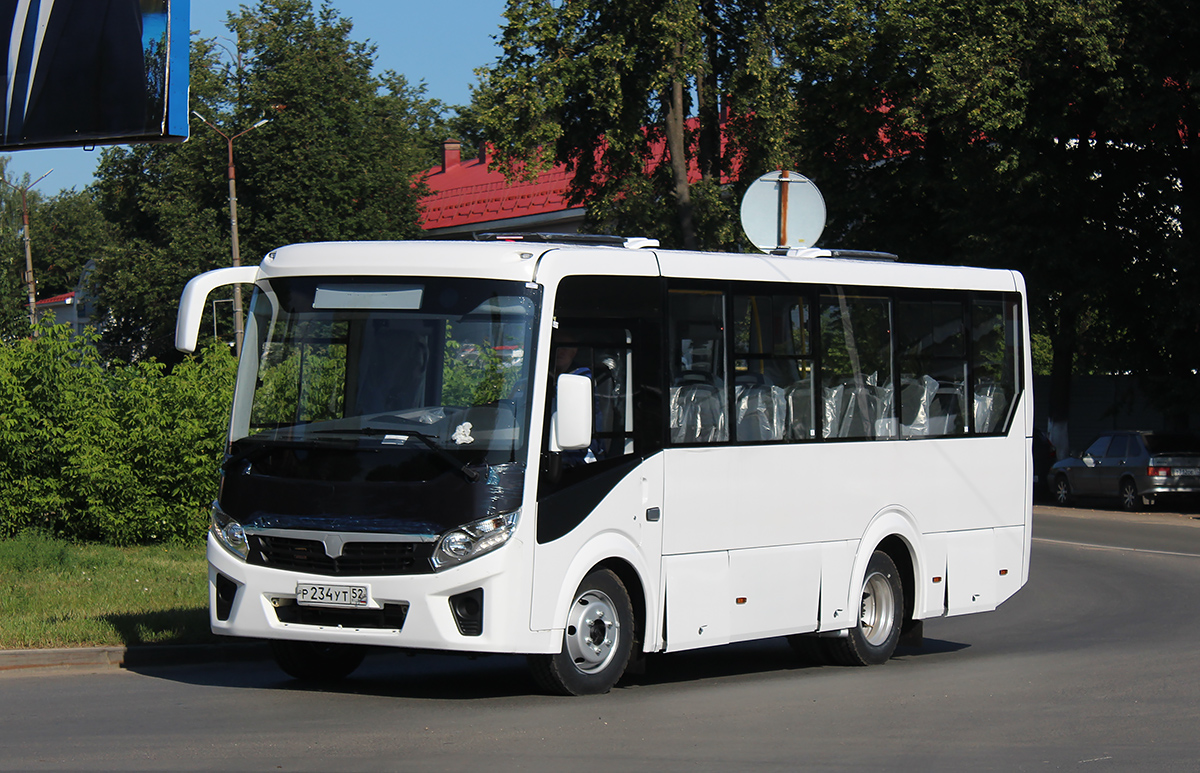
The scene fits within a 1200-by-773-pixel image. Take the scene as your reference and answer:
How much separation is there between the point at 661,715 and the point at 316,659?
244 cm

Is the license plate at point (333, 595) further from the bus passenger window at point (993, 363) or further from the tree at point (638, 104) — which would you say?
the tree at point (638, 104)

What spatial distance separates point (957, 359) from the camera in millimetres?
12352

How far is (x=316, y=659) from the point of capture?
9984 millimetres

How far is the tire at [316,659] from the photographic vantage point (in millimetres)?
9859

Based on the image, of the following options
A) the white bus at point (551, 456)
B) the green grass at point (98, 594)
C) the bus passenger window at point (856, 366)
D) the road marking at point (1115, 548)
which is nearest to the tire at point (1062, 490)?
the road marking at point (1115, 548)

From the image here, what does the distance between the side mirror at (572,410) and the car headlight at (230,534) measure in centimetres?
194

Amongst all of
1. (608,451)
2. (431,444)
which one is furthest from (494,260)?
(608,451)

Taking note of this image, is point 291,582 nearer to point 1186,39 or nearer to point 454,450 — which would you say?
point 454,450

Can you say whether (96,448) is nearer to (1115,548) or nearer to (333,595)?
(333,595)

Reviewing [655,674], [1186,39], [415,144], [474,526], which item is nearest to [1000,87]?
[1186,39]

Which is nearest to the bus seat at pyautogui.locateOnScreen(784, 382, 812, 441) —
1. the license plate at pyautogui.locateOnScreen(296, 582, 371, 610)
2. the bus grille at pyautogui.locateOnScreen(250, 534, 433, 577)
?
the bus grille at pyautogui.locateOnScreen(250, 534, 433, 577)

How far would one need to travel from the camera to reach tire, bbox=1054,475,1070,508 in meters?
36.1

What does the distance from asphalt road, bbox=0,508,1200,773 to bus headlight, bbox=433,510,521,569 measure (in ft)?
2.71

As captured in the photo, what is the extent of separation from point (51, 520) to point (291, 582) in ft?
34.6
